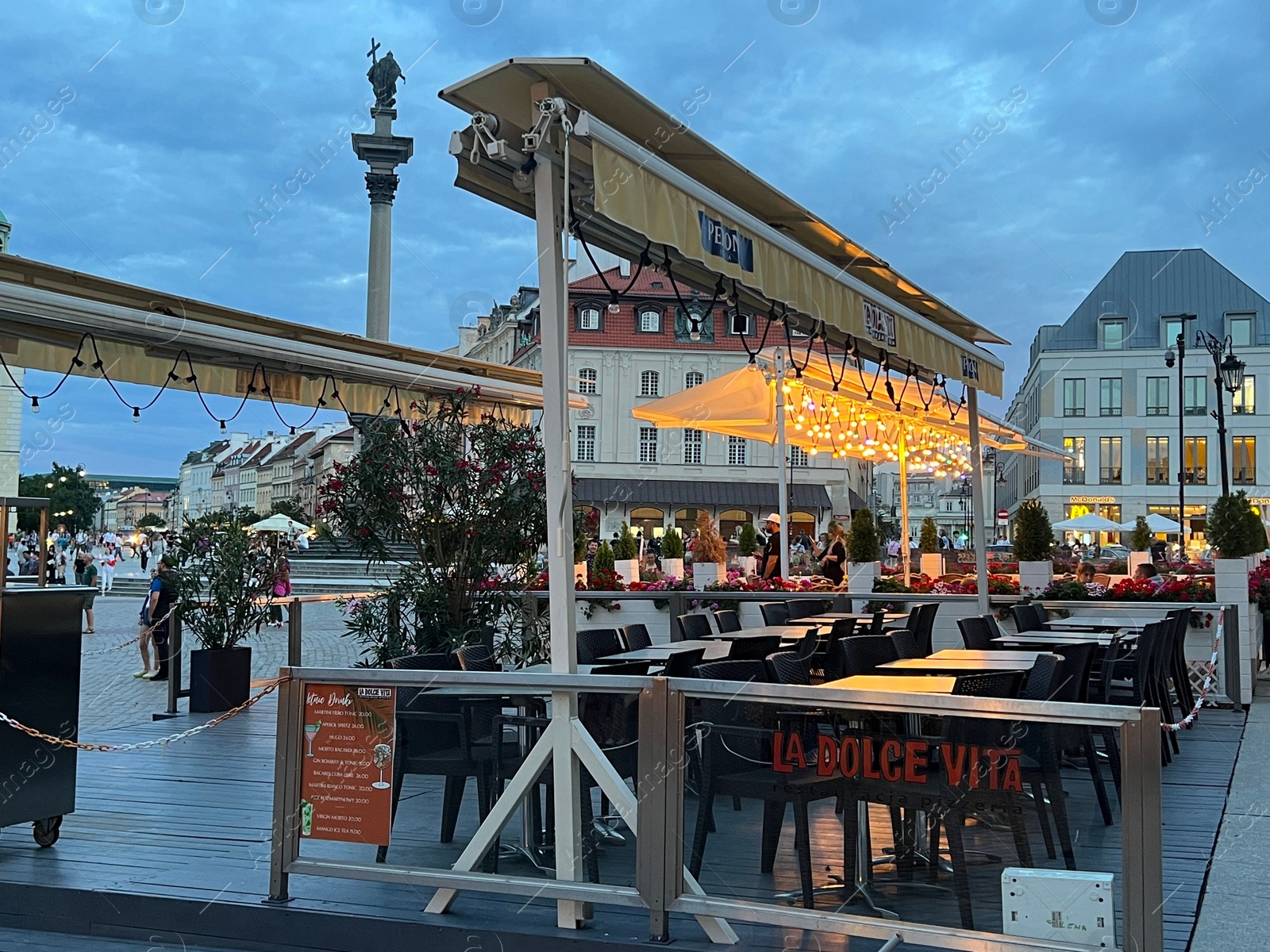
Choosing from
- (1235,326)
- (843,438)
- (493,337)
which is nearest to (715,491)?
(493,337)

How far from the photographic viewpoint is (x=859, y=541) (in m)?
17.2

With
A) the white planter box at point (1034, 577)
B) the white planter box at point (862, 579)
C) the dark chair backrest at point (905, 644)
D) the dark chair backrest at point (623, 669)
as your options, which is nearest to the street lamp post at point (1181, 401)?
the white planter box at point (862, 579)

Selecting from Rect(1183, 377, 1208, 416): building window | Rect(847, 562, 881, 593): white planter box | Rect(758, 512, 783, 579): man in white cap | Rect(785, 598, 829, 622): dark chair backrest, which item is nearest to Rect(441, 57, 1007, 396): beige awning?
Rect(785, 598, 829, 622): dark chair backrest

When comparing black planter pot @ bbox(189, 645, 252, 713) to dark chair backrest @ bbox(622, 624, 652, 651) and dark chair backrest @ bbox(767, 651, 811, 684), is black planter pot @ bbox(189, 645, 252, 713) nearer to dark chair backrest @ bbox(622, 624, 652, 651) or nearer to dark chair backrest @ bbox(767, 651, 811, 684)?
dark chair backrest @ bbox(622, 624, 652, 651)

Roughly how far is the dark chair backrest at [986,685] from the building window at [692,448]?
2408 inches

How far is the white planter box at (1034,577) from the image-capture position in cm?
1333

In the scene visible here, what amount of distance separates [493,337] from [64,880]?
74.8 meters

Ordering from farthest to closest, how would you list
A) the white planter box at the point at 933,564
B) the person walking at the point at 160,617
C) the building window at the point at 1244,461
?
the building window at the point at 1244,461
the white planter box at the point at 933,564
the person walking at the point at 160,617

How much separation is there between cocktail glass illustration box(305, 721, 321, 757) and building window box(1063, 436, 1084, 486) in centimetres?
6515

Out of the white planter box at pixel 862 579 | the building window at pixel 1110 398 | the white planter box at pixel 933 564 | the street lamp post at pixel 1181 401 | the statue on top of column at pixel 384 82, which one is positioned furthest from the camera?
the building window at pixel 1110 398

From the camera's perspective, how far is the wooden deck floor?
14.1 feet

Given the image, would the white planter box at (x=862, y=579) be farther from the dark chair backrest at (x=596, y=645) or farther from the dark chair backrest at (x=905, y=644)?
the dark chair backrest at (x=596, y=645)

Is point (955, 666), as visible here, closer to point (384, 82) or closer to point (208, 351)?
point (208, 351)

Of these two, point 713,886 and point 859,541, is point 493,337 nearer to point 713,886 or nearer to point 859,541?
point 859,541
